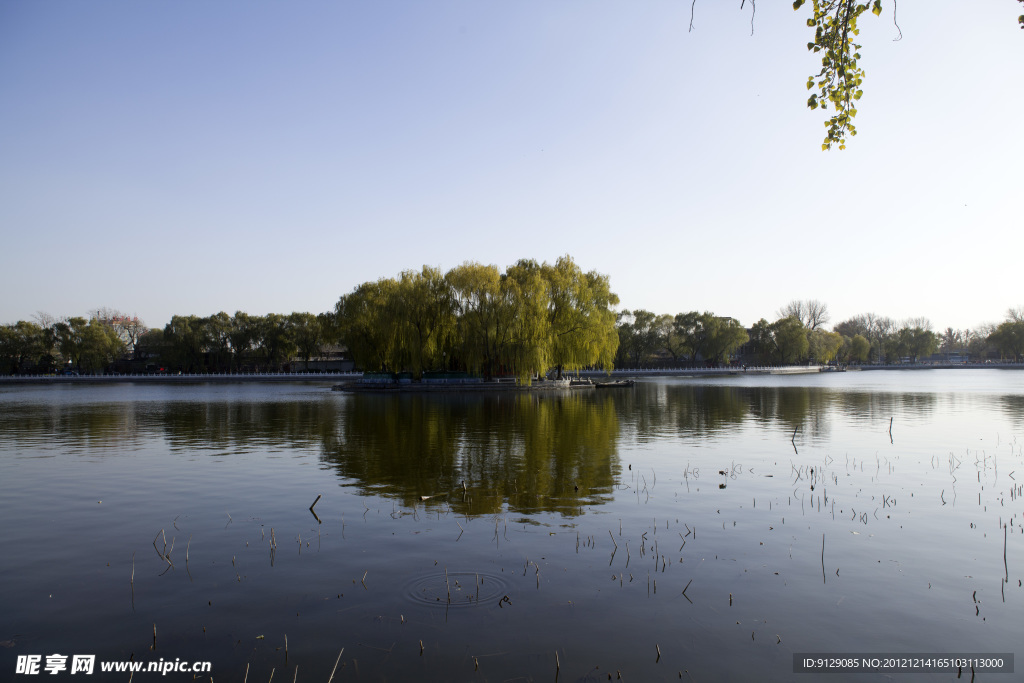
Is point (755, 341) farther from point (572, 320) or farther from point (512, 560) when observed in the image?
point (512, 560)

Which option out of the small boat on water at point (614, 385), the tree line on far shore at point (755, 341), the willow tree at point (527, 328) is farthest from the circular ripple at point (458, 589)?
the tree line on far shore at point (755, 341)

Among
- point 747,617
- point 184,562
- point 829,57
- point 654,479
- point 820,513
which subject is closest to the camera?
point 747,617

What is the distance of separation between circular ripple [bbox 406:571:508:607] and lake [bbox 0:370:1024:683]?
0.04 meters

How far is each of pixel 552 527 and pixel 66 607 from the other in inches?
233

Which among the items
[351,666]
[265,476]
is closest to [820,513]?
[351,666]

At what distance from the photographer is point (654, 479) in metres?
13.3

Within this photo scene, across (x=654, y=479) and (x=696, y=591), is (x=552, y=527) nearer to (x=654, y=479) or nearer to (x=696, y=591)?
(x=696, y=591)

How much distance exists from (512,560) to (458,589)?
44.6 inches

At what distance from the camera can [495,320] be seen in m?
48.5

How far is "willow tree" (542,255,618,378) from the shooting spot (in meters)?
51.4

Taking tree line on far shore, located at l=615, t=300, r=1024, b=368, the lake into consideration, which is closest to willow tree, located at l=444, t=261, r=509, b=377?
the lake

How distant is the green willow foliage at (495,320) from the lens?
48.5m

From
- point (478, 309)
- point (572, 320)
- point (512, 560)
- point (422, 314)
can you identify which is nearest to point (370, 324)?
point (422, 314)

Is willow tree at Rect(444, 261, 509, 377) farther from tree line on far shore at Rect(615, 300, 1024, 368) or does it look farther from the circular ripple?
tree line on far shore at Rect(615, 300, 1024, 368)
